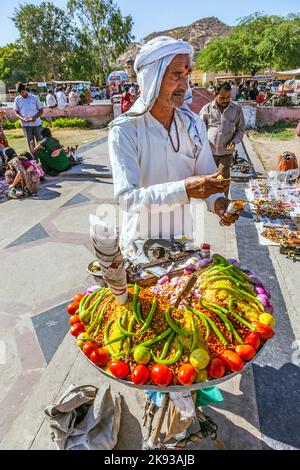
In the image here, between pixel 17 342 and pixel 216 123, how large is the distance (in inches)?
174

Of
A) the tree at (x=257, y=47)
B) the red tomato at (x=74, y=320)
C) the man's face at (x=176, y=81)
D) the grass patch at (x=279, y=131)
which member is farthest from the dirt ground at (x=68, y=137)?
the tree at (x=257, y=47)

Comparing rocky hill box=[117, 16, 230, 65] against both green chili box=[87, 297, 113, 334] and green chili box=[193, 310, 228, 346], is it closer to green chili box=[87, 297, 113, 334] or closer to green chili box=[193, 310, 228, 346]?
green chili box=[87, 297, 113, 334]

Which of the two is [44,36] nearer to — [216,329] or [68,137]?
[68,137]

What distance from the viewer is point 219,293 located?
1.41 meters

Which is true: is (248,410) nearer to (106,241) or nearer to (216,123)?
(106,241)

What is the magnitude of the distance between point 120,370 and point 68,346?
1.81 meters

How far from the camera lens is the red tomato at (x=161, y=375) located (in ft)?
3.85

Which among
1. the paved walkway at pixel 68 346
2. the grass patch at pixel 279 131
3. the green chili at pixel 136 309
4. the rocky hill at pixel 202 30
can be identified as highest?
the rocky hill at pixel 202 30

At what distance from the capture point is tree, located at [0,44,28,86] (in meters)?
42.5

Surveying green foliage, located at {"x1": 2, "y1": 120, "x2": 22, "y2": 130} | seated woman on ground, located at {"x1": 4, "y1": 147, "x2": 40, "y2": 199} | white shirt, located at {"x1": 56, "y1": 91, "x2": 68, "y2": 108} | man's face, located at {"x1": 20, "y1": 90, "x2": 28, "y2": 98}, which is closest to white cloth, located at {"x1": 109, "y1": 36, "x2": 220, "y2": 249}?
seated woman on ground, located at {"x1": 4, "y1": 147, "x2": 40, "y2": 199}

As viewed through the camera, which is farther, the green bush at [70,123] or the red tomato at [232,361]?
the green bush at [70,123]

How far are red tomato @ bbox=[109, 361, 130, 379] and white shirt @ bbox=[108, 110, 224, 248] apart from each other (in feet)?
2.33

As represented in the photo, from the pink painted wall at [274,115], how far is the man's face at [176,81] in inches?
537

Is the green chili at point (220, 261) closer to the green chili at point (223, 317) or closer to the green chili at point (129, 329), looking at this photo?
the green chili at point (223, 317)
